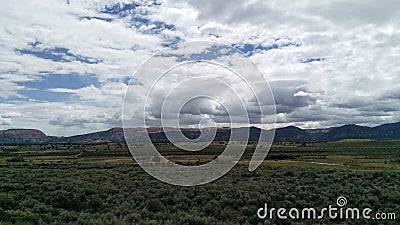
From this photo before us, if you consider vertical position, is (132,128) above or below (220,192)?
above

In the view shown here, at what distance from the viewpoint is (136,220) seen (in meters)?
13.6

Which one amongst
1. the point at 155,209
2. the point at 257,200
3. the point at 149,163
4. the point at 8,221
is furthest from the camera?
the point at 149,163

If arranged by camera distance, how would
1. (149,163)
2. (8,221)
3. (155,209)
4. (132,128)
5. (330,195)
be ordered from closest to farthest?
(8,221) → (132,128) → (155,209) → (330,195) → (149,163)

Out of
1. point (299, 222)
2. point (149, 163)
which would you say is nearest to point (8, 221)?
point (299, 222)

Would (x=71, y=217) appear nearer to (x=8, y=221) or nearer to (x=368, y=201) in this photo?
(x=8, y=221)

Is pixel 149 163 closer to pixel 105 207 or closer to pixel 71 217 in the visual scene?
pixel 105 207

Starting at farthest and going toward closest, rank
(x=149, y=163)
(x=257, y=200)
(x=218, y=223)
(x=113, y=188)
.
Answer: (x=149, y=163) → (x=113, y=188) → (x=257, y=200) → (x=218, y=223)

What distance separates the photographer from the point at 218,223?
12.9m

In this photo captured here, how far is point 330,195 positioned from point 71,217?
1342 centimetres

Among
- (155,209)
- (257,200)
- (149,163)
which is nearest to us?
(155,209)

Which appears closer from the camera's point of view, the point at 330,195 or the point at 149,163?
the point at 330,195

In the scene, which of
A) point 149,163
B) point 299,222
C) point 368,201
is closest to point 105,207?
point 299,222

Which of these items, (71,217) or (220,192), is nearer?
(71,217)

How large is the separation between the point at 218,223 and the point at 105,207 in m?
6.85
